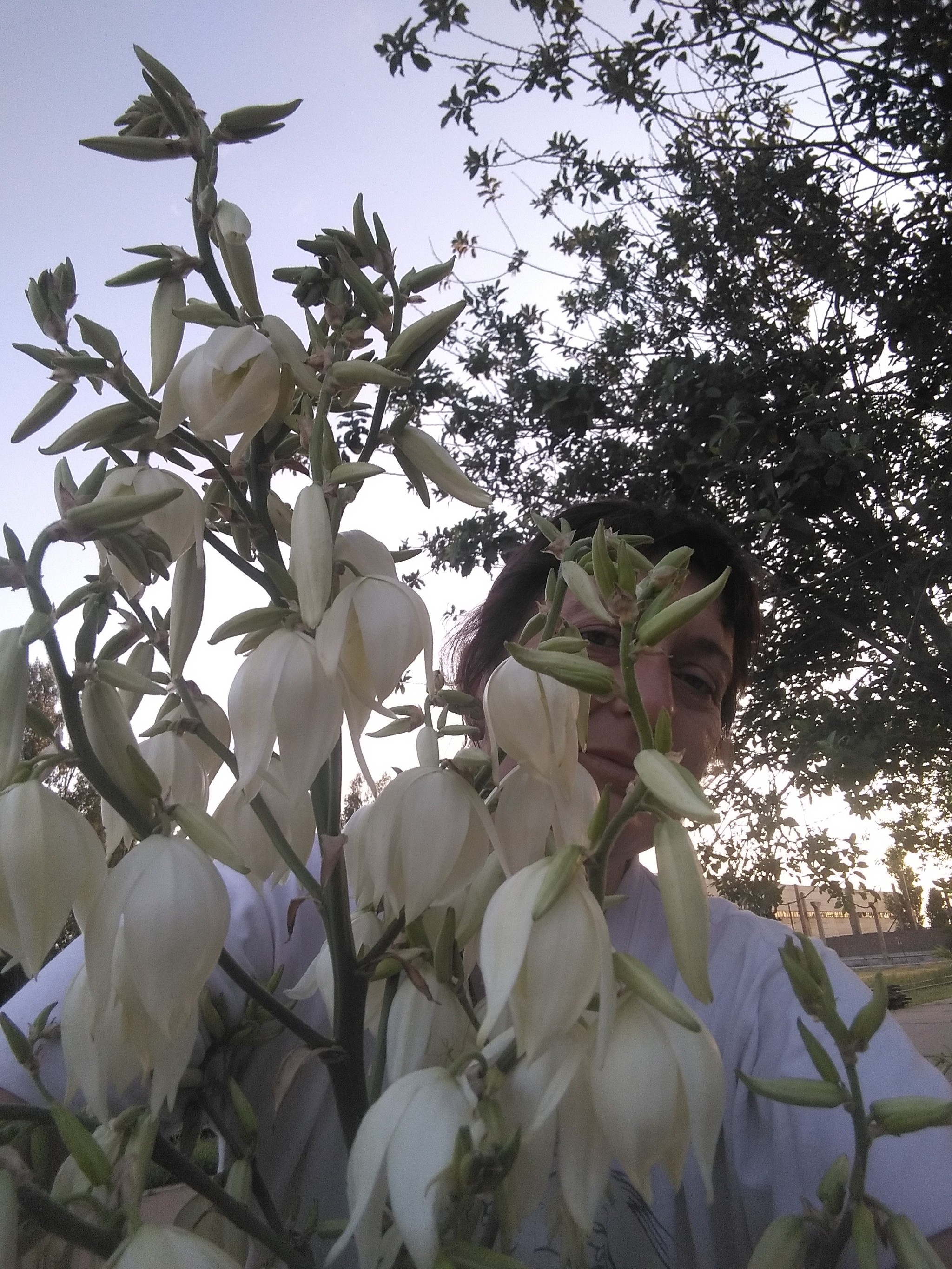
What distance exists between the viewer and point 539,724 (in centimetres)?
31

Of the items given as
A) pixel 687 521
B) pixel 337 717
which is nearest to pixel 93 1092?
pixel 337 717

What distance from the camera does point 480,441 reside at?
221cm

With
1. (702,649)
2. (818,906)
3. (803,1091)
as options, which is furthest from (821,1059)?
(818,906)

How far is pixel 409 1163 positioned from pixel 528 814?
0.12 metres

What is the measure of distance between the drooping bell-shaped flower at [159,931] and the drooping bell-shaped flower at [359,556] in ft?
0.40

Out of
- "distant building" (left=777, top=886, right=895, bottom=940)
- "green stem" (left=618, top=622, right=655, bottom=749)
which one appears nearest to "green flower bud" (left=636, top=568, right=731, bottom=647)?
"green stem" (left=618, top=622, right=655, bottom=749)

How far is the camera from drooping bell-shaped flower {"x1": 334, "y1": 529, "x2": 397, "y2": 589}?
1.16ft

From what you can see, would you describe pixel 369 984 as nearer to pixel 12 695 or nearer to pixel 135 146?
pixel 12 695

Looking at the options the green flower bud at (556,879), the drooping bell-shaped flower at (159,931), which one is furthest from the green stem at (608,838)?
the drooping bell-shaped flower at (159,931)

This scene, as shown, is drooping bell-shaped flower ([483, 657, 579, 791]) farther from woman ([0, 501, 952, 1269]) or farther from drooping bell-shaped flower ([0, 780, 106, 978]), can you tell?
drooping bell-shaped flower ([0, 780, 106, 978])

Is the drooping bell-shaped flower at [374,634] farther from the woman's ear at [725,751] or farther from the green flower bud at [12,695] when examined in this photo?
the woman's ear at [725,751]

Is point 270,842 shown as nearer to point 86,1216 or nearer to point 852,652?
point 86,1216

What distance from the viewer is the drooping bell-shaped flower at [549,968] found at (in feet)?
0.81

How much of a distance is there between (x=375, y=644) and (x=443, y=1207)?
17cm
